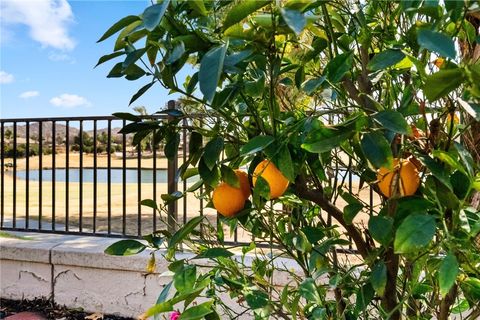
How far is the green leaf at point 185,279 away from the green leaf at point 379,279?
0.86 ft

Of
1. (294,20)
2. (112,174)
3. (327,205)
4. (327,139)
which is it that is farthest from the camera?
(112,174)

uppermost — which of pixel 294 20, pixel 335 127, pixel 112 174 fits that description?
pixel 294 20

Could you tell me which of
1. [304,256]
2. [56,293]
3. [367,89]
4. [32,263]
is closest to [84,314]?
[56,293]

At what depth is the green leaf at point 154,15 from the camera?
0.48 m

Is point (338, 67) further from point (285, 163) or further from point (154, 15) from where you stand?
point (154, 15)

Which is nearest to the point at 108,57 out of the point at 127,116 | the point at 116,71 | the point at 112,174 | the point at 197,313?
the point at 116,71

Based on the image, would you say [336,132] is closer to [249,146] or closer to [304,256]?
[249,146]

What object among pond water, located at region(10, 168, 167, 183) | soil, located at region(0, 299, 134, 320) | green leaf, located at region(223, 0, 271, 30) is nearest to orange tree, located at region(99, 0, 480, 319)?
green leaf, located at region(223, 0, 271, 30)

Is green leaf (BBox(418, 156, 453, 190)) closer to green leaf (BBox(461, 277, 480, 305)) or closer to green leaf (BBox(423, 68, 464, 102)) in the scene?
green leaf (BBox(423, 68, 464, 102))

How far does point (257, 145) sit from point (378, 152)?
15cm

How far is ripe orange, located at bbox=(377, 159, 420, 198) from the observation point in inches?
25.4

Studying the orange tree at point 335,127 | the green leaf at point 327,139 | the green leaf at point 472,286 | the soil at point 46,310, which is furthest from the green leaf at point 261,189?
the soil at point 46,310

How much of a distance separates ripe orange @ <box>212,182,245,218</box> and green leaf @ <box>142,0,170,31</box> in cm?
30

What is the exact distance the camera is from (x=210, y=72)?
0.48 metres
